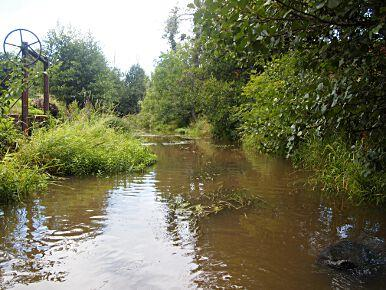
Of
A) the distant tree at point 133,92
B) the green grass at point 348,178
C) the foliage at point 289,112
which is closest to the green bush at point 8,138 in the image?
the foliage at point 289,112

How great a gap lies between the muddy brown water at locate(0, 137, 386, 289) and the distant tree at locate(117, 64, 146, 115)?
41.1 meters

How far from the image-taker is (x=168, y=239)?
4.59 m

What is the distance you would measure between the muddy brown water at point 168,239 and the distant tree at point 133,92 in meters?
41.1

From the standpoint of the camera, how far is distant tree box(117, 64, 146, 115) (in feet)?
157

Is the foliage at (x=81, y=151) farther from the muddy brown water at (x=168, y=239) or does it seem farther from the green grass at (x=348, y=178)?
the green grass at (x=348, y=178)

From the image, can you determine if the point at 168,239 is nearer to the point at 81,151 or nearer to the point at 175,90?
the point at 81,151

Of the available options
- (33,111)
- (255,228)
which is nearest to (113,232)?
(255,228)

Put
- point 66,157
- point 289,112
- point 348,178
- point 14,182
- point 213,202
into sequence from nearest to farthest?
point 289,112 → point 14,182 → point 348,178 → point 213,202 → point 66,157

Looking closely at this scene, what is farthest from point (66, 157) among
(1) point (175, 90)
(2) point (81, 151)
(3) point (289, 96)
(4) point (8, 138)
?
(1) point (175, 90)

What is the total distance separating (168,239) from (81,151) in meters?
5.05

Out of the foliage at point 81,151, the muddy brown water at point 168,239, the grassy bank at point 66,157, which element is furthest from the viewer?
the foliage at point 81,151

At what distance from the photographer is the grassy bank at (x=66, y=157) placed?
6.20 metres

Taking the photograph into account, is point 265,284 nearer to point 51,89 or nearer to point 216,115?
point 216,115

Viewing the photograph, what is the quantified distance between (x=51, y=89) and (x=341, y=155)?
67.8 feet
